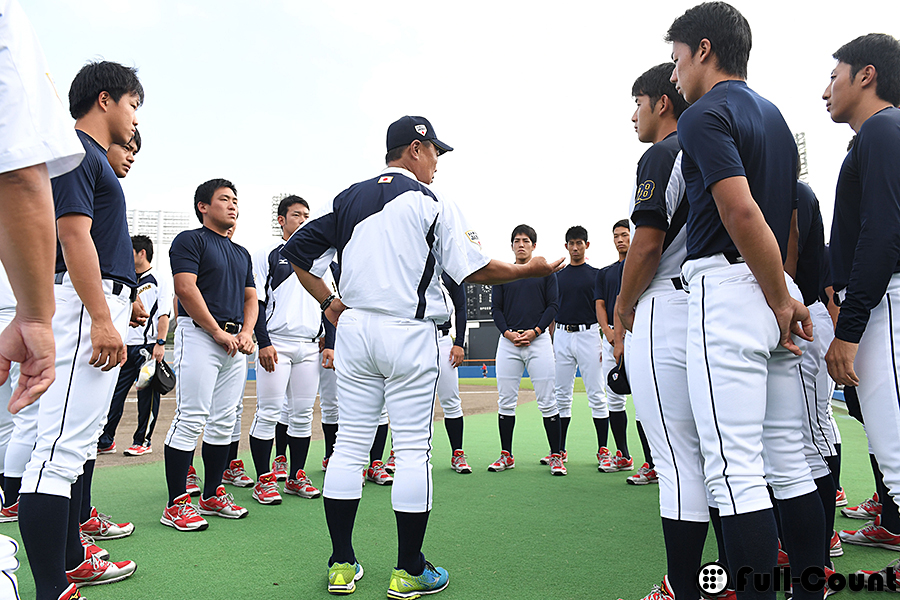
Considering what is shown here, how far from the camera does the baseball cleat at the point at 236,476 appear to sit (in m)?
5.12

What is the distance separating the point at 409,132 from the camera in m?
3.13

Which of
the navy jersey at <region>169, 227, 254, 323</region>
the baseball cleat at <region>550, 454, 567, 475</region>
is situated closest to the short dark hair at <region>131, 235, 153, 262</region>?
the navy jersey at <region>169, 227, 254, 323</region>

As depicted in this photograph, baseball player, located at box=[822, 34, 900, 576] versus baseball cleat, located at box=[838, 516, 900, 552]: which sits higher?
baseball player, located at box=[822, 34, 900, 576]

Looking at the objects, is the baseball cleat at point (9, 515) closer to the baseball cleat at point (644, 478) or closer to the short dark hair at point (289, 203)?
the short dark hair at point (289, 203)

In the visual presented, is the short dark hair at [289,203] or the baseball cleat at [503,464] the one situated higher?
the short dark hair at [289,203]

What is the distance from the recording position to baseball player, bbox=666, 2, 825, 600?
1.87m

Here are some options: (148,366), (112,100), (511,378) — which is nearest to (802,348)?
(112,100)

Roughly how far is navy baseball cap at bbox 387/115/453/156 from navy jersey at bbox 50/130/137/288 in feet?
4.61

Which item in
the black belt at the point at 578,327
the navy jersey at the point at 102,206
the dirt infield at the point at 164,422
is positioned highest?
the navy jersey at the point at 102,206

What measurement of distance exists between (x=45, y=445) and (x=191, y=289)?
5.56ft

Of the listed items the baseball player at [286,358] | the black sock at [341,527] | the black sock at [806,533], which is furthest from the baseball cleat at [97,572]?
the black sock at [806,533]

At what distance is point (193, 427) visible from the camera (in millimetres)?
→ 3857

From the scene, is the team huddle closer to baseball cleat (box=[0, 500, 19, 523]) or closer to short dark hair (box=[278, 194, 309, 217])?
baseball cleat (box=[0, 500, 19, 523])

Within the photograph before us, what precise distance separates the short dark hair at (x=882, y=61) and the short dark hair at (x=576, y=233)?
418 cm
